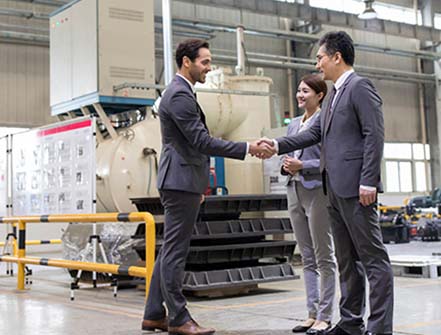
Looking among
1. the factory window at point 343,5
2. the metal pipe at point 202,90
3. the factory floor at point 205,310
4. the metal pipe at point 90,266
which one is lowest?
the factory floor at point 205,310

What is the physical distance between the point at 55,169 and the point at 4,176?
66.5 inches

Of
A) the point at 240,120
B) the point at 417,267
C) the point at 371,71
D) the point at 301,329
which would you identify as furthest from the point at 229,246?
the point at 371,71

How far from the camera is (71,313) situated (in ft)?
15.6

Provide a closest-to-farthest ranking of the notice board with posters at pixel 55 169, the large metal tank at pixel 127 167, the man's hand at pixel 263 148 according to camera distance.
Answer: the man's hand at pixel 263 148 → the notice board with posters at pixel 55 169 → the large metal tank at pixel 127 167

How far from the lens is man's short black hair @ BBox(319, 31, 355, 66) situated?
3174mm

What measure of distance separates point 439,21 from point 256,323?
1966 centimetres

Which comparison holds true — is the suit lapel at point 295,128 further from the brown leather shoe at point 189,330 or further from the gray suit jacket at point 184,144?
the brown leather shoe at point 189,330

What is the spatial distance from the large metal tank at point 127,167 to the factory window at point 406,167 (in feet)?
45.1

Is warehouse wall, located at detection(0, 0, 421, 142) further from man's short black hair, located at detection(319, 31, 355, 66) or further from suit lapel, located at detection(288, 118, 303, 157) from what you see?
man's short black hair, located at detection(319, 31, 355, 66)

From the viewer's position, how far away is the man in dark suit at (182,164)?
3492mm

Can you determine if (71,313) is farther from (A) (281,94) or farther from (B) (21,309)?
(A) (281,94)

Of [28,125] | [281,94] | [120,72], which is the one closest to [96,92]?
[120,72]

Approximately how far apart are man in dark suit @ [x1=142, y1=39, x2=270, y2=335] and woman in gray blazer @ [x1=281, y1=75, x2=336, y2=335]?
378mm

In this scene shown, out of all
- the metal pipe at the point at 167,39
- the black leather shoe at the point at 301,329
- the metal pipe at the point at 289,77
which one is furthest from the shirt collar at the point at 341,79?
the metal pipe at the point at 289,77
